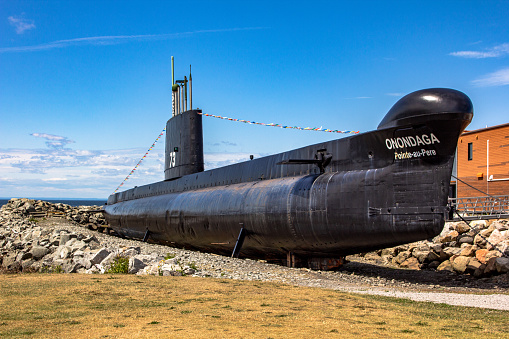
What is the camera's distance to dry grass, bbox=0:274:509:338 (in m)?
6.01

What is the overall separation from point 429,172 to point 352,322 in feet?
19.7

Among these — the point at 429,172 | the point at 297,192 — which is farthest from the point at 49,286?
the point at 429,172

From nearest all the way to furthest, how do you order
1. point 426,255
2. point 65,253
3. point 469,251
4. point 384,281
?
point 384,281
point 65,253
point 469,251
point 426,255

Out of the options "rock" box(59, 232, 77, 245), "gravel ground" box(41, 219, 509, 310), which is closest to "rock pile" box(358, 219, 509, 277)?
"gravel ground" box(41, 219, 509, 310)

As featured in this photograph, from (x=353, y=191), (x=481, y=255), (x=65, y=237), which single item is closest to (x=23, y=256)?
(x=65, y=237)

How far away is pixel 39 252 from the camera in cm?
1644

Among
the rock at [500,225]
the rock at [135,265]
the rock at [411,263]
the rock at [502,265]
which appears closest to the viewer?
the rock at [135,265]

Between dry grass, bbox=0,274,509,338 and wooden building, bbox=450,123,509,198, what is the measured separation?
18917 mm

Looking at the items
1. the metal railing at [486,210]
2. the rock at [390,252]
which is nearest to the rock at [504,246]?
the metal railing at [486,210]

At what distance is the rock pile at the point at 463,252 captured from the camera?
1527cm

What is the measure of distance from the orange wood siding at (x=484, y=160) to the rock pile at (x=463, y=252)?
7.14 meters

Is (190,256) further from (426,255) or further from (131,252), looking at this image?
(426,255)

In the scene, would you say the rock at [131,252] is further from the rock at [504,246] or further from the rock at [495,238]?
the rock at [495,238]

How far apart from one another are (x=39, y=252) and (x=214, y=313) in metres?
11.4
